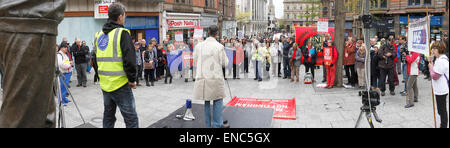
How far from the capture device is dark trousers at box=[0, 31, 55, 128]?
2.34 meters

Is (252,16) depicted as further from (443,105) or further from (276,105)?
(443,105)

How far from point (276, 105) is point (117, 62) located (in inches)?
200

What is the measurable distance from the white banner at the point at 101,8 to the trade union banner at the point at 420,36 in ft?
Answer: 51.2

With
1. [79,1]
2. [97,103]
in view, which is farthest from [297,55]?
[79,1]

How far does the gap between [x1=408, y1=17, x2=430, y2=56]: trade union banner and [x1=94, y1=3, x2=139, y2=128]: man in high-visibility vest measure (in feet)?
14.8

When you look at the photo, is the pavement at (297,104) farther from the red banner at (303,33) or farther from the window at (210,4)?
the window at (210,4)

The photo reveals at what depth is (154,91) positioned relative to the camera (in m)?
11.0

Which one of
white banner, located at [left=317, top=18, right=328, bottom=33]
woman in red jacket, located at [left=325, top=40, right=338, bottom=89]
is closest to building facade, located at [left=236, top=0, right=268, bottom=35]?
white banner, located at [left=317, top=18, right=328, bottom=33]

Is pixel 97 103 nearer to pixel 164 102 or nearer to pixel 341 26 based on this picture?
pixel 164 102

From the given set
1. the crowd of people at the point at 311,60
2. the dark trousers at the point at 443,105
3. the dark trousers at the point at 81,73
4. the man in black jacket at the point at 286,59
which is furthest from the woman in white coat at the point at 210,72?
the man in black jacket at the point at 286,59

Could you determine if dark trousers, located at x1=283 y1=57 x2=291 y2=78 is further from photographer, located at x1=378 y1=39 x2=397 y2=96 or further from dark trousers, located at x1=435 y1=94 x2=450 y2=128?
dark trousers, located at x1=435 y1=94 x2=450 y2=128

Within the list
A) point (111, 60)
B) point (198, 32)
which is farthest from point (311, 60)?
point (111, 60)

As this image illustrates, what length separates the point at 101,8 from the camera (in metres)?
18.5
